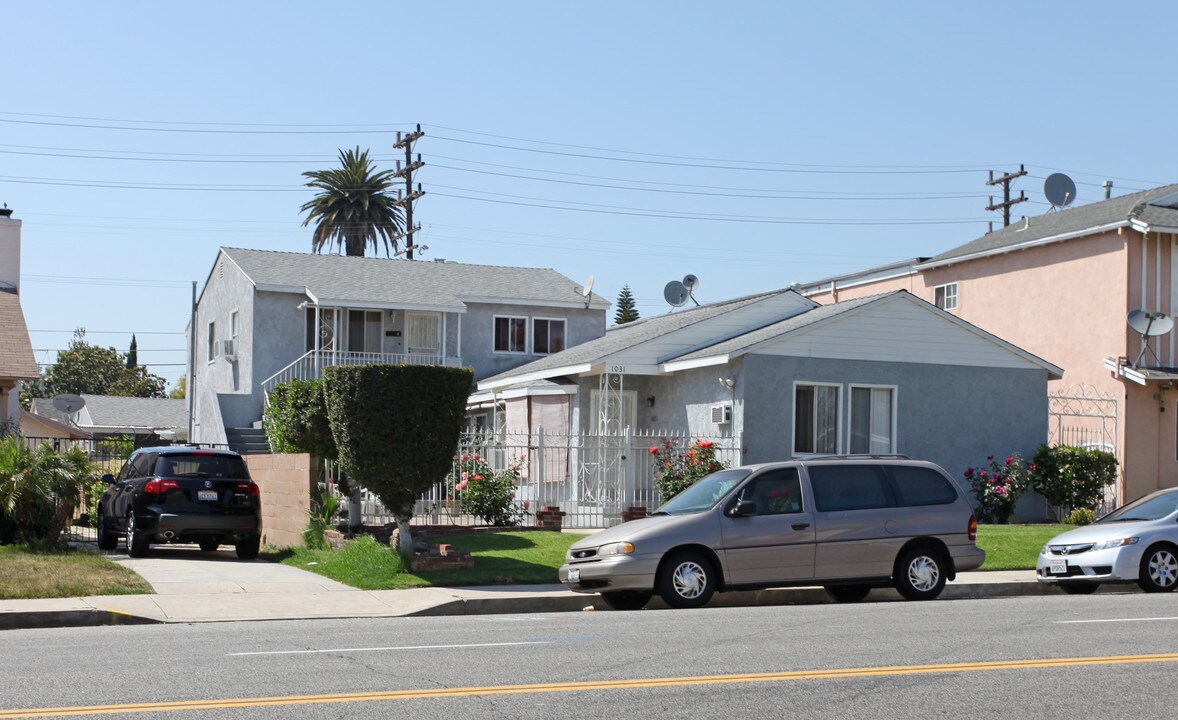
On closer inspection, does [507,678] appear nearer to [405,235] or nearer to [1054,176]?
[1054,176]

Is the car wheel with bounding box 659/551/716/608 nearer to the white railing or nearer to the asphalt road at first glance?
the asphalt road

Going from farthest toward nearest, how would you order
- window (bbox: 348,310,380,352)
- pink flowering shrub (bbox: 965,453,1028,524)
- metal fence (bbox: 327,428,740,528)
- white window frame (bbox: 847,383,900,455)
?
1. window (bbox: 348,310,380,352)
2. pink flowering shrub (bbox: 965,453,1028,524)
3. white window frame (bbox: 847,383,900,455)
4. metal fence (bbox: 327,428,740,528)

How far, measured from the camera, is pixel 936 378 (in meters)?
25.7

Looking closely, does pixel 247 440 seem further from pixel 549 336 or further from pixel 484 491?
pixel 484 491

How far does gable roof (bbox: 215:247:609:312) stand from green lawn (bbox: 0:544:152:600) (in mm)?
17284

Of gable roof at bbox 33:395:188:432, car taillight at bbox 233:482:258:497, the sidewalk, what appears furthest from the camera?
gable roof at bbox 33:395:188:432

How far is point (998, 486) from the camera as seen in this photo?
25.4 m

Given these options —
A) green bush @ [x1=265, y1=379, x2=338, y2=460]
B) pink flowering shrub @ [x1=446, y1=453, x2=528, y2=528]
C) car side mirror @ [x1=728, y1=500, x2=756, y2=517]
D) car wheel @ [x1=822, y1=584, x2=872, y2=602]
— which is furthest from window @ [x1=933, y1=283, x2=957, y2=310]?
car side mirror @ [x1=728, y1=500, x2=756, y2=517]

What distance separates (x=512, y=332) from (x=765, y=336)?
1411 centimetres

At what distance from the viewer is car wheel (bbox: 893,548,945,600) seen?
15.6 m

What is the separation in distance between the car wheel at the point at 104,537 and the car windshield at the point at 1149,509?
14468mm

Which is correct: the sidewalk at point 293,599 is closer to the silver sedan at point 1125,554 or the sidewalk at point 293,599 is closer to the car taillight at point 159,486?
the silver sedan at point 1125,554

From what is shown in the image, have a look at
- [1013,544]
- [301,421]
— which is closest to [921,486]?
[1013,544]

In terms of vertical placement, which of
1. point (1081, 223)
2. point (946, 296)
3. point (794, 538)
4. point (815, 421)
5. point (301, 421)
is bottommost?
point (794, 538)
